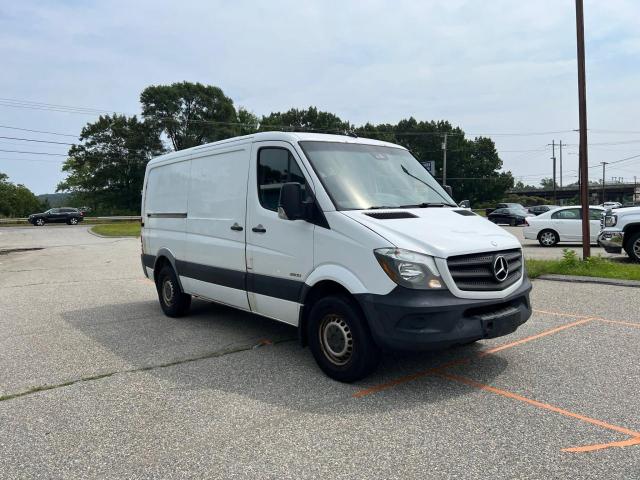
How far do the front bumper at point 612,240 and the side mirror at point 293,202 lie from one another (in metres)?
10.3

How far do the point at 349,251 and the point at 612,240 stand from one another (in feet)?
33.9

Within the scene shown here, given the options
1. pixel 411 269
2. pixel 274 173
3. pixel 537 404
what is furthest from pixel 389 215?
pixel 537 404

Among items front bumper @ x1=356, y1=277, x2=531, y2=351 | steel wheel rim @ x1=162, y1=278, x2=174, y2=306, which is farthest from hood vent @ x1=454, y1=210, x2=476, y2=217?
steel wheel rim @ x1=162, y1=278, x2=174, y2=306

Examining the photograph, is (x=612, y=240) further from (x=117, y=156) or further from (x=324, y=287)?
(x=117, y=156)

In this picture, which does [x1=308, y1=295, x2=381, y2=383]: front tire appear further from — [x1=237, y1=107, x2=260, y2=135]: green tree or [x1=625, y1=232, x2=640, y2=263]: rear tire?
[x1=237, y1=107, x2=260, y2=135]: green tree

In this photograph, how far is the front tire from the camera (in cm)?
429

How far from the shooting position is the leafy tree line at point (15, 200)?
86.2 metres

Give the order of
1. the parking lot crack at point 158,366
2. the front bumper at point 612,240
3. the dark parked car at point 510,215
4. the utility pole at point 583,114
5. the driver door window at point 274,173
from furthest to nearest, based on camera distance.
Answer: the dark parked car at point 510,215 → the front bumper at point 612,240 → the utility pole at point 583,114 → the driver door window at point 274,173 → the parking lot crack at point 158,366

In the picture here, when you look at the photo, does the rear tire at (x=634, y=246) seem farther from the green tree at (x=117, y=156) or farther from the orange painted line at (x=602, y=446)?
the green tree at (x=117, y=156)

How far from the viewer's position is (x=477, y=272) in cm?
428

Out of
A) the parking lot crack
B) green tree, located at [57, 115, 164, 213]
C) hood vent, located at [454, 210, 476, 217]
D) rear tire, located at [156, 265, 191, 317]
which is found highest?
green tree, located at [57, 115, 164, 213]

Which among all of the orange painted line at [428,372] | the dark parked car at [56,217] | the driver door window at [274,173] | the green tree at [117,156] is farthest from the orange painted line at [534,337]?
the green tree at [117,156]

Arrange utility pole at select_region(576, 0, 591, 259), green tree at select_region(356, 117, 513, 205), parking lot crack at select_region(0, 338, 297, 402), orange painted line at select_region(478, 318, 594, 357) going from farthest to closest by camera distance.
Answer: green tree at select_region(356, 117, 513, 205) → utility pole at select_region(576, 0, 591, 259) → orange painted line at select_region(478, 318, 594, 357) → parking lot crack at select_region(0, 338, 297, 402)

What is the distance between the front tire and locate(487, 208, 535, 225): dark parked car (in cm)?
3399
